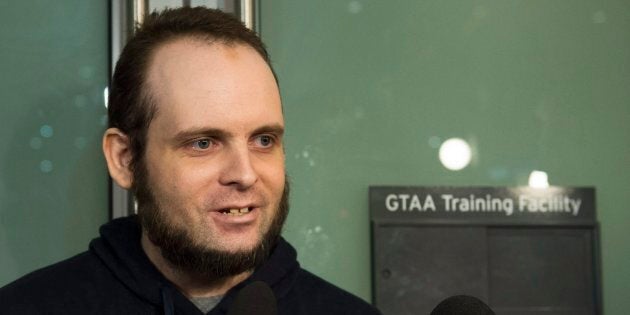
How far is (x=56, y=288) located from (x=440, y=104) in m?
0.80

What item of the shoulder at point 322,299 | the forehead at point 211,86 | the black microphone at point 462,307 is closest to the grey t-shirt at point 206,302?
the shoulder at point 322,299

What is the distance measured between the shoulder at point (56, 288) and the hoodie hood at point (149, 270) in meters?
0.02

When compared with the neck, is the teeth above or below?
above

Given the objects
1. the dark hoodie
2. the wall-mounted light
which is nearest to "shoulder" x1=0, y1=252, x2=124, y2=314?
the dark hoodie

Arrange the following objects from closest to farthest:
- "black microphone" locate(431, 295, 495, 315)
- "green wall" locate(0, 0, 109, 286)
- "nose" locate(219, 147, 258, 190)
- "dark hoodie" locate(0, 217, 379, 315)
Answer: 1. "black microphone" locate(431, 295, 495, 315)
2. "nose" locate(219, 147, 258, 190)
3. "dark hoodie" locate(0, 217, 379, 315)
4. "green wall" locate(0, 0, 109, 286)

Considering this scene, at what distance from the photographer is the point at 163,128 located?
4.47 ft

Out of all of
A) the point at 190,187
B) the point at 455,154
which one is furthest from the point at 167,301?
the point at 455,154

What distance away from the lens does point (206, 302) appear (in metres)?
1.39

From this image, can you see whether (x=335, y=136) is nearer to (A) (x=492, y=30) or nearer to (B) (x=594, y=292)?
(A) (x=492, y=30)

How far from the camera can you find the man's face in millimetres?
1309

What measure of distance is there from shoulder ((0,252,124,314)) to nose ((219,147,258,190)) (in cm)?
26

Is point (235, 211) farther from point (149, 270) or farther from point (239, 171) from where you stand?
point (149, 270)

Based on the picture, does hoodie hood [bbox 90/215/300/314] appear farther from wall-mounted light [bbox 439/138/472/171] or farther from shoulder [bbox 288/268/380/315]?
wall-mounted light [bbox 439/138/472/171]

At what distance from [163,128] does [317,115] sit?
574 mm
